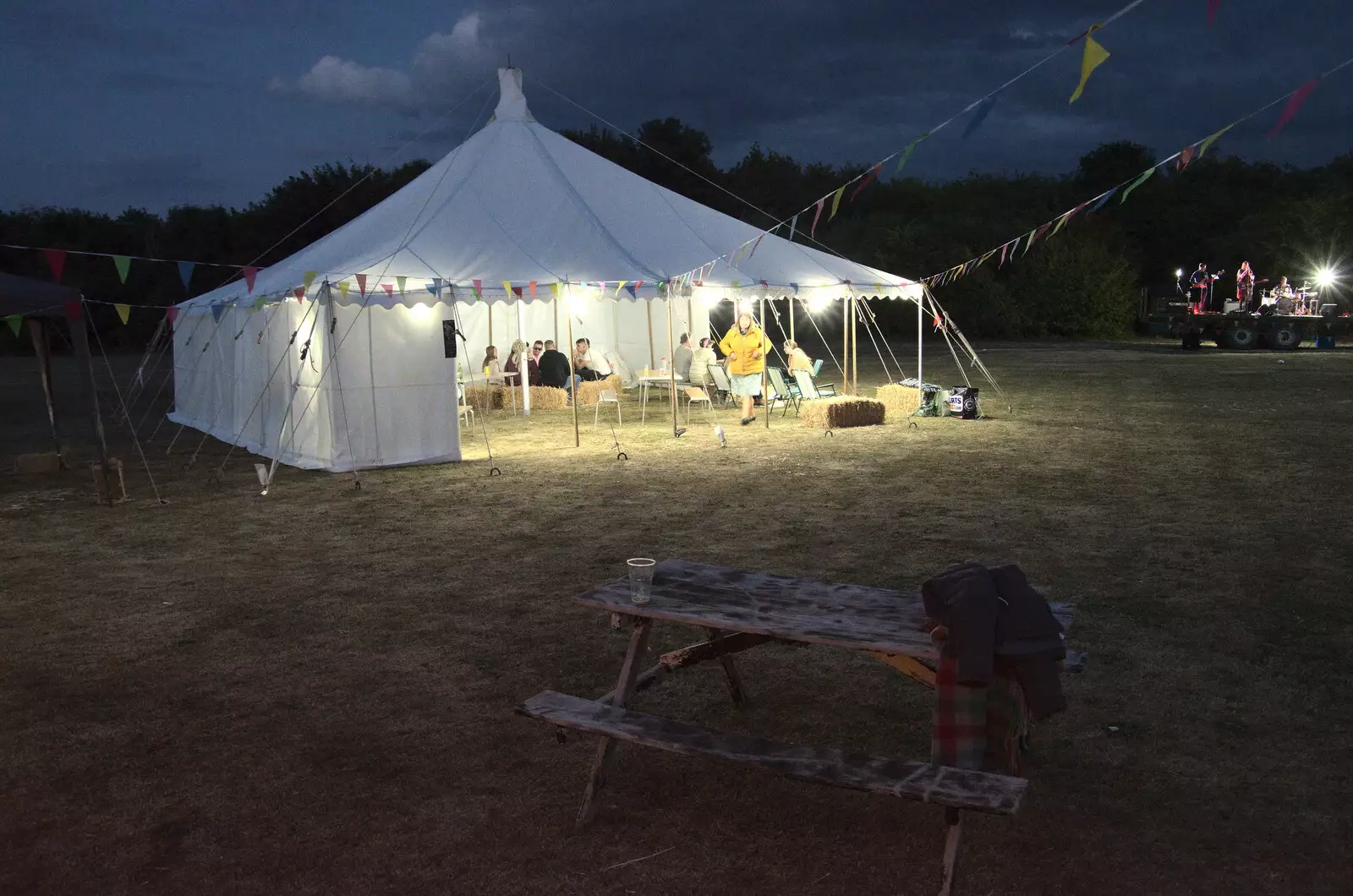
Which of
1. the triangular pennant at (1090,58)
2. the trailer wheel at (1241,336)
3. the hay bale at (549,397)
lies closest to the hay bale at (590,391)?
the hay bale at (549,397)

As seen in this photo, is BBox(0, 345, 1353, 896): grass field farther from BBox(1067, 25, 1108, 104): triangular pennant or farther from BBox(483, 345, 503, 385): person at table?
BBox(483, 345, 503, 385): person at table

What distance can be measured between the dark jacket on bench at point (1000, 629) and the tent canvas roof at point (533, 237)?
7070 millimetres

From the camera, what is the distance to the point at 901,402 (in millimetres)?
12258

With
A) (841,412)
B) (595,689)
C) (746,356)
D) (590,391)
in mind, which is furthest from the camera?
(590,391)

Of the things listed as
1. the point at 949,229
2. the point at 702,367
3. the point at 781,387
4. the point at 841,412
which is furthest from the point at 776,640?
the point at 949,229

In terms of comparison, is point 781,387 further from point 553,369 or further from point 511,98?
point 511,98

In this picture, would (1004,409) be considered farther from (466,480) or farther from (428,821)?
(428,821)

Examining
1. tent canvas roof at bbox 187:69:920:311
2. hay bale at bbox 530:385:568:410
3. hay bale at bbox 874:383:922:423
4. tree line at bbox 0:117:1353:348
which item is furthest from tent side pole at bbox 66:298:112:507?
tree line at bbox 0:117:1353:348

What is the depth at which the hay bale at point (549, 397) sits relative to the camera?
14.1 meters

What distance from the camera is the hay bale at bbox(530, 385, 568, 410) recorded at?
46.4 feet

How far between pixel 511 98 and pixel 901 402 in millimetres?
5809

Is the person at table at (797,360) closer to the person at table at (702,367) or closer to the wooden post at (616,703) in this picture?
the person at table at (702,367)

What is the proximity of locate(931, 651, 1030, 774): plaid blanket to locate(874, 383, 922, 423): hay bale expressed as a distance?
9502mm

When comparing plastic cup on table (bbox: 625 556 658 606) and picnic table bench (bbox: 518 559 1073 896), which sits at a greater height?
plastic cup on table (bbox: 625 556 658 606)
